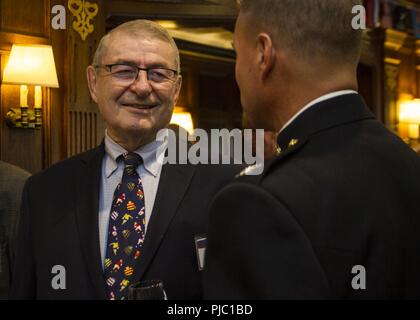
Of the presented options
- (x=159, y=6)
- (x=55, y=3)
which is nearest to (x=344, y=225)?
(x=55, y=3)

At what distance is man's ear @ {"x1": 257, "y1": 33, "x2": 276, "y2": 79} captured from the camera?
1.03m

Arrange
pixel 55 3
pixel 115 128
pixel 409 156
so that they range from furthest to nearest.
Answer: pixel 55 3, pixel 115 128, pixel 409 156

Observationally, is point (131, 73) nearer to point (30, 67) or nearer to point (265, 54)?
point (265, 54)

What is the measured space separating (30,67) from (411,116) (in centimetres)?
608

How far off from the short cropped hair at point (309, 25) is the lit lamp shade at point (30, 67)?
12.6 ft

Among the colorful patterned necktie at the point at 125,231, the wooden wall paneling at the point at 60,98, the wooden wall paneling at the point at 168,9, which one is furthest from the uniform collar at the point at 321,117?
the wooden wall paneling at the point at 168,9

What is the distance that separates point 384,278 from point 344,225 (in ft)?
0.37

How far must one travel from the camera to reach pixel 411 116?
905 cm

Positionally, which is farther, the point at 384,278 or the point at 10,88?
the point at 10,88

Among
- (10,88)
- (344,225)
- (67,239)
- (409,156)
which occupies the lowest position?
(67,239)

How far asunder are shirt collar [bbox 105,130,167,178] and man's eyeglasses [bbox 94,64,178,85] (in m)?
0.18

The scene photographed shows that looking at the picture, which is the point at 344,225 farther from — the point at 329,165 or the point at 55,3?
the point at 55,3

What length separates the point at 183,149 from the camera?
1.81 meters

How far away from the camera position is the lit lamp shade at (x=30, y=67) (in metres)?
4.58
